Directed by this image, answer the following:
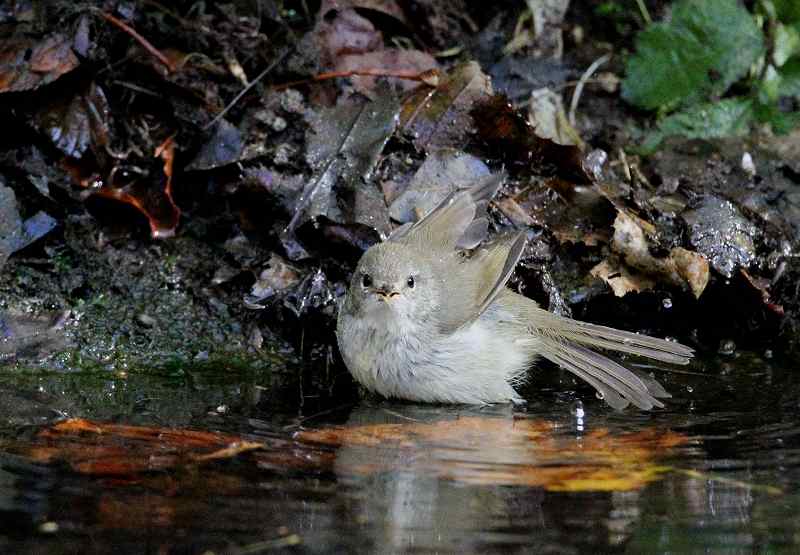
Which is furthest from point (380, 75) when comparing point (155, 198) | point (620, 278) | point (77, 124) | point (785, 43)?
point (785, 43)

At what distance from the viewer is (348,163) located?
18.8 feet

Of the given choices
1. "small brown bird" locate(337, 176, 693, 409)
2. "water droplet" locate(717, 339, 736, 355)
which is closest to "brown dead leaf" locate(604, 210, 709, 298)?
"water droplet" locate(717, 339, 736, 355)

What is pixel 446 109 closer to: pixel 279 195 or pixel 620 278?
pixel 279 195

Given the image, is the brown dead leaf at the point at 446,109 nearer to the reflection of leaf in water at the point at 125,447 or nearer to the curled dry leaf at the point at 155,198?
the curled dry leaf at the point at 155,198

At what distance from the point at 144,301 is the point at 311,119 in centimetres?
126

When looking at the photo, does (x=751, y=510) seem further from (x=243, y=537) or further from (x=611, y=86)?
(x=611, y=86)

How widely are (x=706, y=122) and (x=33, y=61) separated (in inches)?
150

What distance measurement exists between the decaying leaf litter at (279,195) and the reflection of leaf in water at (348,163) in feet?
0.04

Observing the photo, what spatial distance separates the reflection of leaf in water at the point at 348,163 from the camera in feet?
18.3

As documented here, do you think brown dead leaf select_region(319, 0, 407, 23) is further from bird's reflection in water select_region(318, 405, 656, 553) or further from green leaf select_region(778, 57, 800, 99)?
bird's reflection in water select_region(318, 405, 656, 553)

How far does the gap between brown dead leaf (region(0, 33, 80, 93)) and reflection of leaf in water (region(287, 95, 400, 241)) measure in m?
1.36

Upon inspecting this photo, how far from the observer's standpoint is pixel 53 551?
2887 mm

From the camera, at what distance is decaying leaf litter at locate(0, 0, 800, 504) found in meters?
5.46

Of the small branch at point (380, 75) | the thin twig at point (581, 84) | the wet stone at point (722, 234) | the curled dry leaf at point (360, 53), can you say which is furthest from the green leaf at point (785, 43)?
the small branch at point (380, 75)
